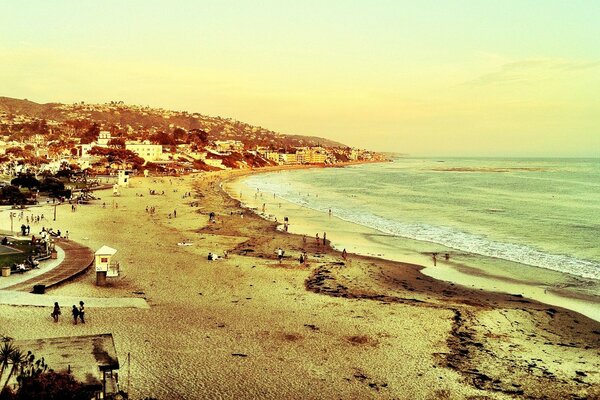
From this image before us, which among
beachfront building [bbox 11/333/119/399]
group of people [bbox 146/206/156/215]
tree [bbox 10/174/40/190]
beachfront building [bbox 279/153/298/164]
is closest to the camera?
beachfront building [bbox 11/333/119/399]

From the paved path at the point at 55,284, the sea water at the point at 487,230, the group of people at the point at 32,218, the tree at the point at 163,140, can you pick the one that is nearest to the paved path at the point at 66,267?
the paved path at the point at 55,284

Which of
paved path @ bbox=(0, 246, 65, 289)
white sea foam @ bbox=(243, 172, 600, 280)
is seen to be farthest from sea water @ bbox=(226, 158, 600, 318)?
paved path @ bbox=(0, 246, 65, 289)

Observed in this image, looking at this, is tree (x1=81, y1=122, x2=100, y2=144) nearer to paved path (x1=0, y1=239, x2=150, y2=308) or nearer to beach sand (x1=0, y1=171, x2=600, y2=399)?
beach sand (x1=0, y1=171, x2=600, y2=399)

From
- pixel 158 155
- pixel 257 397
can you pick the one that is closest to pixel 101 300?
pixel 257 397

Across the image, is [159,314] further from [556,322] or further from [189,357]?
[556,322]

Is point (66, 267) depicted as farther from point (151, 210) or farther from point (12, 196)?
point (151, 210)

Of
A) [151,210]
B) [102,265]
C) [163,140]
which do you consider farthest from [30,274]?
[163,140]
